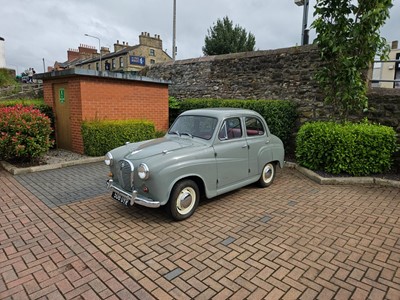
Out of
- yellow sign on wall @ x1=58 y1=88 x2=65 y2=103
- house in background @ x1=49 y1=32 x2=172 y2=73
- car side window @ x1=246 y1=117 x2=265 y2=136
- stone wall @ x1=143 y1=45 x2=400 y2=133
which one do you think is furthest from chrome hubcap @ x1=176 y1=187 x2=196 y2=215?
house in background @ x1=49 y1=32 x2=172 y2=73

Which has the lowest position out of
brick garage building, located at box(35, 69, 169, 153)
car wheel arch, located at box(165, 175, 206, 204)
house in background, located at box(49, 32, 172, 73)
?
car wheel arch, located at box(165, 175, 206, 204)

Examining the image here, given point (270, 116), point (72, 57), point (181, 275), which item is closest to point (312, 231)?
point (181, 275)

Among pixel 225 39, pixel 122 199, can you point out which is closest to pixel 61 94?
pixel 122 199

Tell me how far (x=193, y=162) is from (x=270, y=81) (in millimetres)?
6568

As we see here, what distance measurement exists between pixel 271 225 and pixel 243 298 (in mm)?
1640

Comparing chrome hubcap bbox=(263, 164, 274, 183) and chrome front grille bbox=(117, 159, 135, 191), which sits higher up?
chrome front grille bbox=(117, 159, 135, 191)

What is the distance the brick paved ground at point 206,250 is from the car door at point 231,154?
478 millimetres

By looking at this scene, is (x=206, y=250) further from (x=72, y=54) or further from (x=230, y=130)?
(x=72, y=54)

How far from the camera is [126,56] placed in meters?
44.6

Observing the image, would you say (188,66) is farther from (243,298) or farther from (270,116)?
(243,298)

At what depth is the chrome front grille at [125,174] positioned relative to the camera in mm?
3930

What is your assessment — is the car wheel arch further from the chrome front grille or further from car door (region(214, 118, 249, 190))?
the chrome front grille

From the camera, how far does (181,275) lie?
9.28 ft

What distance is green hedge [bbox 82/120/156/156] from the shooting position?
25.3ft
